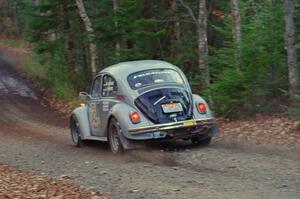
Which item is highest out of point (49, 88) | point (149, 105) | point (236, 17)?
point (236, 17)

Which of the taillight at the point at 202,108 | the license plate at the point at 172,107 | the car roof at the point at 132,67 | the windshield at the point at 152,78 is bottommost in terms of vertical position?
the taillight at the point at 202,108

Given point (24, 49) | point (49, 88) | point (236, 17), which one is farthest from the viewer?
point (24, 49)

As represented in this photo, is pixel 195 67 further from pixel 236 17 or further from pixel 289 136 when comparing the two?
pixel 289 136

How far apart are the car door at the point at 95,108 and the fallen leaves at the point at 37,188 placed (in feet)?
11.1

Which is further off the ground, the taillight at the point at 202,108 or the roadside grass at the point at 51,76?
the taillight at the point at 202,108

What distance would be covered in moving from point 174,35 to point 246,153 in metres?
10.9

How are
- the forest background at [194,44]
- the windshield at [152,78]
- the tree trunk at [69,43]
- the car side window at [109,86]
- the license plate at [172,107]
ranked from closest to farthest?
the license plate at [172,107] → the windshield at [152,78] → the car side window at [109,86] → the forest background at [194,44] → the tree trunk at [69,43]

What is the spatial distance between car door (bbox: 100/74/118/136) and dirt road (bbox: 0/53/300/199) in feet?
2.51

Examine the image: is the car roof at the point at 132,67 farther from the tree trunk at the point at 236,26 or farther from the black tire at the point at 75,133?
the tree trunk at the point at 236,26

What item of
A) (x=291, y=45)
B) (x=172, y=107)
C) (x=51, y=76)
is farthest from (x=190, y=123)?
(x=51, y=76)

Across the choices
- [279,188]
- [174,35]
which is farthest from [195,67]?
[279,188]

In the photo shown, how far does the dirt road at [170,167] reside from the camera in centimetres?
787

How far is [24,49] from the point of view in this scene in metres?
47.7

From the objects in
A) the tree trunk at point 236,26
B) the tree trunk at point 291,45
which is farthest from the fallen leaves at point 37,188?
the tree trunk at point 291,45
